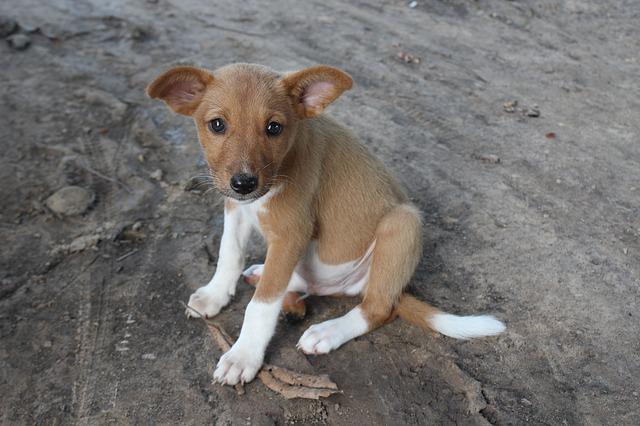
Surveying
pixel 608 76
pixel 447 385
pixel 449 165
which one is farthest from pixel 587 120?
pixel 447 385

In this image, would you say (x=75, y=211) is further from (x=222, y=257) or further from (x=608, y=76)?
(x=608, y=76)

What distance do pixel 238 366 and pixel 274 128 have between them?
1374mm

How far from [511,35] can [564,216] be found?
460 cm

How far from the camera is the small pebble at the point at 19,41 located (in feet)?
25.2

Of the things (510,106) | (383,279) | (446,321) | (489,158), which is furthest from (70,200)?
(510,106)

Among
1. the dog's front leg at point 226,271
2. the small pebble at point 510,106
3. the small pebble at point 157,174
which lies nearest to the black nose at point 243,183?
the dog's front leg at point 226,271

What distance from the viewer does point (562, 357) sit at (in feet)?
12.1

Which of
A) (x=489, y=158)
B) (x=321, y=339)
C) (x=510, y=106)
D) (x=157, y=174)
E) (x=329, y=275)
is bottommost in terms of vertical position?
(x=157, y=174)

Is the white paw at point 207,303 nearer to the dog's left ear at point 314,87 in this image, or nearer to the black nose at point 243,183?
the black nose at point 243,183

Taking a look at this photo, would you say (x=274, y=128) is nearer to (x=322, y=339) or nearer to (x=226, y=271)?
(x=226, y=271)

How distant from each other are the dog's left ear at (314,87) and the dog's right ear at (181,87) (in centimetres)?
46

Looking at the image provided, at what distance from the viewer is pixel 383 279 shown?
372 centimetres

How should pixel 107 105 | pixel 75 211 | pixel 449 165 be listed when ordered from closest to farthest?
pixel 75 211 < pixel 449 165 < pixel 107 105

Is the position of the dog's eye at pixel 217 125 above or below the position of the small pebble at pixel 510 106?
above
